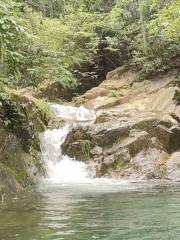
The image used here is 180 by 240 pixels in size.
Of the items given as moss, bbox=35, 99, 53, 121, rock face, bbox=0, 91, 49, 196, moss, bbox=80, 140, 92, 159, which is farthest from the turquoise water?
moss, bbox=35, 99, 53, 121

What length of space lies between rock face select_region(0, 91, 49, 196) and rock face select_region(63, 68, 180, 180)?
5.80 ft

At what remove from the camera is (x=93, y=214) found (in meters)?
7.41

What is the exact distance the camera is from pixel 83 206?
833 cm

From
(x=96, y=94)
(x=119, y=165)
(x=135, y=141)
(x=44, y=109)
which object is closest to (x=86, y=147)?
(x=119, y=165)

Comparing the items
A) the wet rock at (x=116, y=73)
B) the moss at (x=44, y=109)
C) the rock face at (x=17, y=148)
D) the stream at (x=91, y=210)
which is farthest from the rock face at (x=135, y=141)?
the wet rock at (x=116, y=73)

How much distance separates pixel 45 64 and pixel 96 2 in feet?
63.2

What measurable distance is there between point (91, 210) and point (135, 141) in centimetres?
669

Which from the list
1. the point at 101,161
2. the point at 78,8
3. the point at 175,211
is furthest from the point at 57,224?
the point at 78,8

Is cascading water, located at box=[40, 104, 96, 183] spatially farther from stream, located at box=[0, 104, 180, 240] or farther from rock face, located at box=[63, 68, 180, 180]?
rock face, located at box=[63, 68, 180, 180]

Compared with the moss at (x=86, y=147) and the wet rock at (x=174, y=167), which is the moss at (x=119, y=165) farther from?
the wet rock at (x=174, y=167)

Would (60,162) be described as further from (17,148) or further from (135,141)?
(17,148)

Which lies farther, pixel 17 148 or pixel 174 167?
pixel 174 167

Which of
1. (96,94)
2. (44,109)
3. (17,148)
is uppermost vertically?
(96,94)

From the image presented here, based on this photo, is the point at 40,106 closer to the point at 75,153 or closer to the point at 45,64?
the point at 75,153
